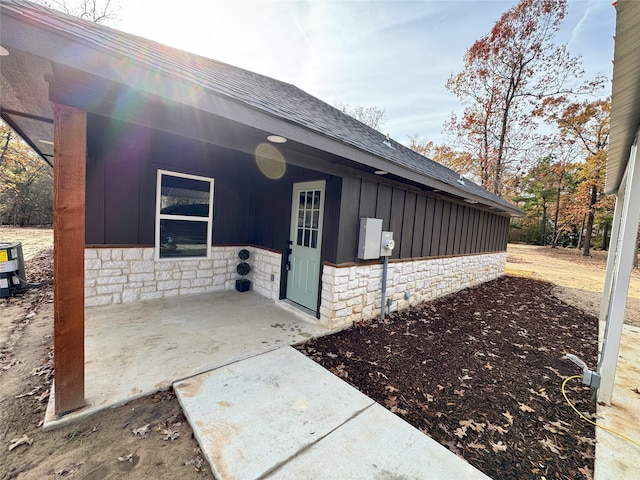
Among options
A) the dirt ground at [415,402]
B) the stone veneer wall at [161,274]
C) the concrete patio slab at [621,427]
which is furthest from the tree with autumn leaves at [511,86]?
the stone veneer wall at [161,274]

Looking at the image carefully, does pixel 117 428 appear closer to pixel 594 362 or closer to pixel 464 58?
pixel 594 362

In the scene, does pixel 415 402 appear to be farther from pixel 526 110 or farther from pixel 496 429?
pixel 526 110

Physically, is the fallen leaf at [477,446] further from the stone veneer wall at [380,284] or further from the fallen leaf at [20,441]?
the fallen leaf at [20,441]

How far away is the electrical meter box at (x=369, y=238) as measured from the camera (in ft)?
13.0

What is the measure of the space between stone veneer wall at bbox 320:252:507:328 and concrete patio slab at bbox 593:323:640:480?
8.77 ft

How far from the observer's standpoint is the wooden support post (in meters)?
1.76

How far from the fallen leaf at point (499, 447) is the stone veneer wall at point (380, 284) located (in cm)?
218

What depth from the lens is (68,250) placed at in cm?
183

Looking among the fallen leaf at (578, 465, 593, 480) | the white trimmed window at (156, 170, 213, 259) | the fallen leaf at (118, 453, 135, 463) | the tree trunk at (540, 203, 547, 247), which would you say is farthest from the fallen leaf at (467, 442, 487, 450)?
the tree trunk at (540, 203, 547, 247)

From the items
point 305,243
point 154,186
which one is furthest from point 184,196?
point 305,243

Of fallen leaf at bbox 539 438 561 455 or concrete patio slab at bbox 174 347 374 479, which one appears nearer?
concrete patio slab at bbox 174 347 374 479

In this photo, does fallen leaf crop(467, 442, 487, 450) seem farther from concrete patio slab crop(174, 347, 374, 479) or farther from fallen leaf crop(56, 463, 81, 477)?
fallen leaf crop(56, 463, 81, 477)

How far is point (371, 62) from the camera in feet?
29.3

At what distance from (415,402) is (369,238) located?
7.30 feet
